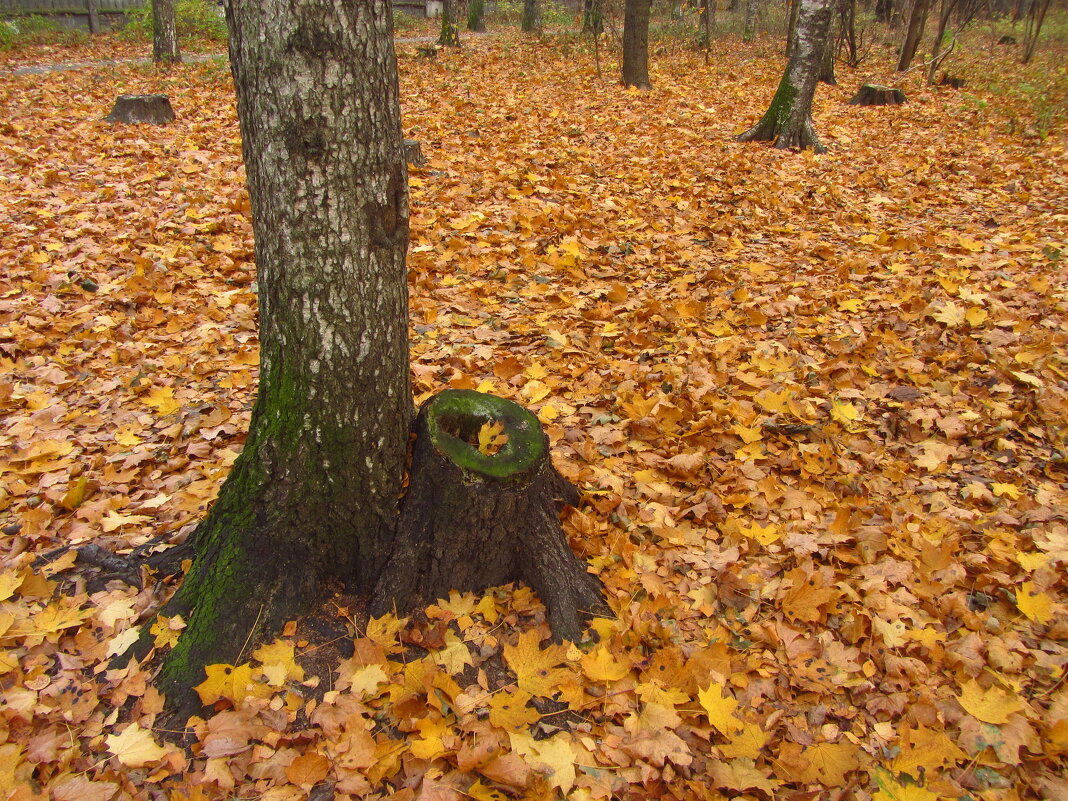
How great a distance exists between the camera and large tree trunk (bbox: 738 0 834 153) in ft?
27.7

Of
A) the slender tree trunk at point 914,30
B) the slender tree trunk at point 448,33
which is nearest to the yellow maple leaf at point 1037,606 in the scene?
the slender tree trunk at point 914,30

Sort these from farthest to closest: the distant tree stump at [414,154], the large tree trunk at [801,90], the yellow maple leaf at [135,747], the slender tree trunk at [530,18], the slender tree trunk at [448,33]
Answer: the slender tree trunk at [530,18] < the slender tree trunk at [448,33] < the large tree trunk at [801,90] < the distant tree stump at [414,154] < the yellow maple leaf at [135,747]

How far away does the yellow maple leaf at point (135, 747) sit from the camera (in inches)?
80.1

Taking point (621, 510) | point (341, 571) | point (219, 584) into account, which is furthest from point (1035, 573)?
point (219, 584)

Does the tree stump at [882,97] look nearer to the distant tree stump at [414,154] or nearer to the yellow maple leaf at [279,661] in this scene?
the distant tree stump at [414,154]

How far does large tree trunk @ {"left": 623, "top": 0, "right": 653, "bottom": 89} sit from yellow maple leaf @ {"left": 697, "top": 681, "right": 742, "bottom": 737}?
11.9m

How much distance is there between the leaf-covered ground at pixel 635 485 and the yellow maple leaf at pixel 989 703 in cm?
1

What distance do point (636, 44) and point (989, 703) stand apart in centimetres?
1226

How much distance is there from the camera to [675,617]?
2.56 meters

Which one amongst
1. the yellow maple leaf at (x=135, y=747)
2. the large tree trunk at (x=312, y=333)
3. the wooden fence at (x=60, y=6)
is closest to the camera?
the large tree trunk at (x=312, y=333)

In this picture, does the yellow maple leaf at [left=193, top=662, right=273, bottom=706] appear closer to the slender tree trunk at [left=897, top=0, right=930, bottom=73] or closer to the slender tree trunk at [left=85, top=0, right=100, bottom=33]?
the slender tree trunk at [left=897, top=0, right=930, bottom=73]

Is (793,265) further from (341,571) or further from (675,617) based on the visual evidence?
(341,571)

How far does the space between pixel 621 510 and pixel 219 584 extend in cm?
168

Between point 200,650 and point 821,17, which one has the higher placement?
point 821,17
